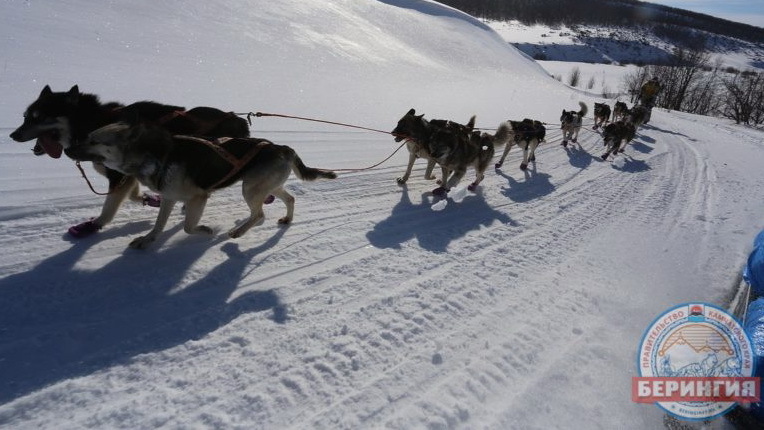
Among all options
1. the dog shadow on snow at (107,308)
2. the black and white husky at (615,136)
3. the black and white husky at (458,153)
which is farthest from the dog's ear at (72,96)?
the black and white husky at (615,136)

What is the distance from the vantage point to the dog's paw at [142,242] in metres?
3.63

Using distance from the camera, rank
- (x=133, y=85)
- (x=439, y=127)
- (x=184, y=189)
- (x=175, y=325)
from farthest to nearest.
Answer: (x=133, y=85) → (x=439, y=127) → (x=184, y=189) → (x=175, y=325)

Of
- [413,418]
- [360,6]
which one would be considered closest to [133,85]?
[413,418]

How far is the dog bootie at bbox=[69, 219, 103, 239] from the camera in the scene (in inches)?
143

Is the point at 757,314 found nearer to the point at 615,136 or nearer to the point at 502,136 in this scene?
the point at 502,136

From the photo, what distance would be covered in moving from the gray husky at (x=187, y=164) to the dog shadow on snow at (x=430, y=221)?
4.53ft

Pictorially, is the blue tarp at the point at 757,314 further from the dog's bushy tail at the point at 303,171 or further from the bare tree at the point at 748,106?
the bare tree at the point at 748,106

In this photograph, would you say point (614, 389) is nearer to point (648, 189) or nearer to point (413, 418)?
point (413, 418)

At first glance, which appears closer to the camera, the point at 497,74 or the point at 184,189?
the point at 184,189

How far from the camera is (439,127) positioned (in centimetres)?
633

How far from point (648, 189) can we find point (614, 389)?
22.3 ft

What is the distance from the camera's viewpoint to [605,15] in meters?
115

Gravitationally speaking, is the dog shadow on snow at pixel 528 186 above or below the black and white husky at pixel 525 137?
below

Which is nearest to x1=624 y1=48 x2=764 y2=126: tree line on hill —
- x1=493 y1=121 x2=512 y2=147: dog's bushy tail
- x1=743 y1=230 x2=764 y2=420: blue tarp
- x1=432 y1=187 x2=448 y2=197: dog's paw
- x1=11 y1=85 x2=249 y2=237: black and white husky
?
x1=493 y1=121 x2=512 y2=147: dog's bushy tail
